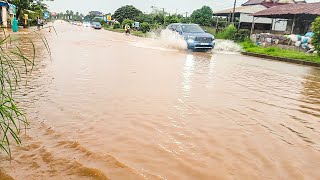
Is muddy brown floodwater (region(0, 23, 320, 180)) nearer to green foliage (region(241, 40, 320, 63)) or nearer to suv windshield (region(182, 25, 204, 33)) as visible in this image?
green foliage (region(241, 40, 320, 63))

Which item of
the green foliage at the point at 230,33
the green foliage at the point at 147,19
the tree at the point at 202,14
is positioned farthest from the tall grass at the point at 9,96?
the green foliage at the point at 147,19

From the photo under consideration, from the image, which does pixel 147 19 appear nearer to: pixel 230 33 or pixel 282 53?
pixel 230 33

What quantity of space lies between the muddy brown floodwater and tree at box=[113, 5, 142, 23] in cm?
7576

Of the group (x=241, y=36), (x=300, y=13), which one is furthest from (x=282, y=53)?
(x=241, y=36)

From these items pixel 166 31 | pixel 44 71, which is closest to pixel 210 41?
pixel 166 31

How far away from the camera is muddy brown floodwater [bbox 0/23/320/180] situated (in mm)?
3275

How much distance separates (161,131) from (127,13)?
80525mm

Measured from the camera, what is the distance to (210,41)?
18.8m

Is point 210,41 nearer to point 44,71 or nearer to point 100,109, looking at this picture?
point 44,71

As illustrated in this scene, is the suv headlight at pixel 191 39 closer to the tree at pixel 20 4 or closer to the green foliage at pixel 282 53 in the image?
the green foliage at pixel 282 53

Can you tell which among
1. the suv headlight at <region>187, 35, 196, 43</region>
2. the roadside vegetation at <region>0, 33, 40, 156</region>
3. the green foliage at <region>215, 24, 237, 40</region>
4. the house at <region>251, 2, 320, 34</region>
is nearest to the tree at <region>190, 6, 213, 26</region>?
the house at <region>251, 2, 320, 34</region>

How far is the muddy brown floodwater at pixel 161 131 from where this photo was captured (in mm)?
3275

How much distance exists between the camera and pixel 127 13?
81.9 m

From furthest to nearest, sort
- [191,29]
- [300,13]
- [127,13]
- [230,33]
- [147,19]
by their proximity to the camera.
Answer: [127,13], [147,19], [230,33], [300,13], [191,29]
